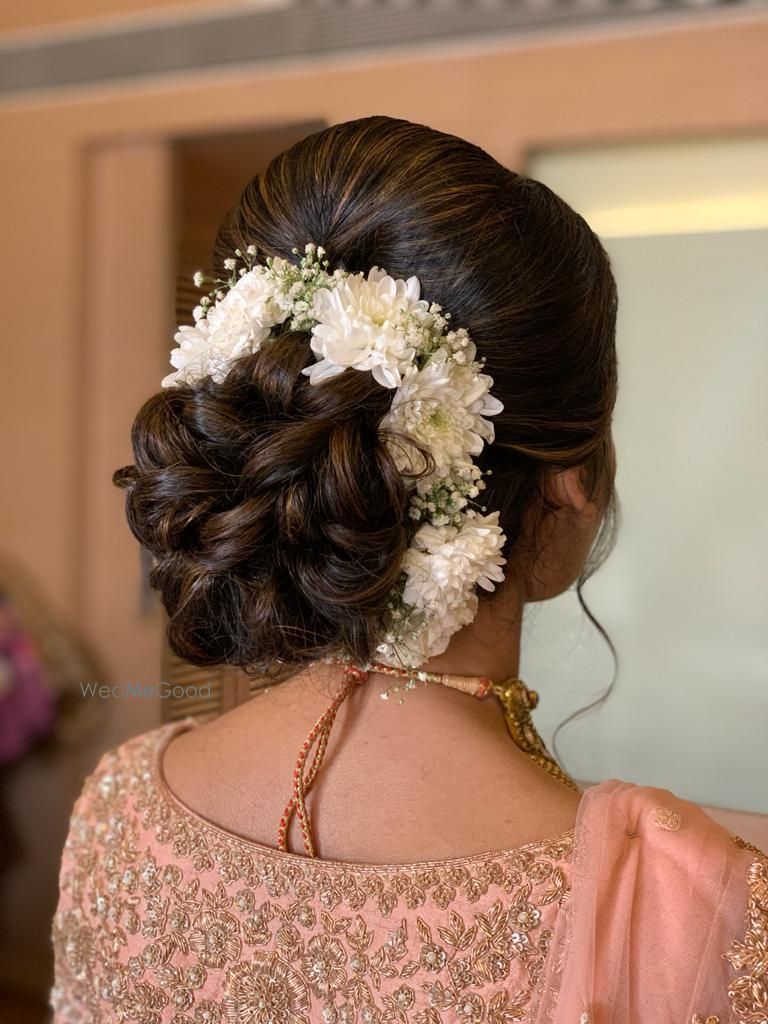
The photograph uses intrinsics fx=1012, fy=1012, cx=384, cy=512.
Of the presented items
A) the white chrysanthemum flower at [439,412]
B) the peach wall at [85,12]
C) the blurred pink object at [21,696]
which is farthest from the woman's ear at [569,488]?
the blurred pink object at [21,696]

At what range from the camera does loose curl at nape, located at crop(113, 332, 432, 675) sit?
29.7 inches

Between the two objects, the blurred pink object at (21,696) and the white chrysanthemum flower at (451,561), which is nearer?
the white chrysanthemum flower at (451,561)

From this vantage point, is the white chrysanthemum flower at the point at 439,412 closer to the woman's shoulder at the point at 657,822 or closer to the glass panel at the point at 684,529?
the woman's shoulder at the point at 657,822

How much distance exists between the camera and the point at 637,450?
4.51 feet

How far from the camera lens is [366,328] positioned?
0.76m

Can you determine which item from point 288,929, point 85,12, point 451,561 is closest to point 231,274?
point 451,561

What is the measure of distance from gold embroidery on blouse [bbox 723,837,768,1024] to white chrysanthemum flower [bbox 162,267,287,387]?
21.9 inches

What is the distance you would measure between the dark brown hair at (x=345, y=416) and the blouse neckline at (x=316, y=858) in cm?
13

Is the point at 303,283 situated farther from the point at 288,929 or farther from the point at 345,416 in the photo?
the point at 288,929

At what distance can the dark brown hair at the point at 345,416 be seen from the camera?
763 millimetres

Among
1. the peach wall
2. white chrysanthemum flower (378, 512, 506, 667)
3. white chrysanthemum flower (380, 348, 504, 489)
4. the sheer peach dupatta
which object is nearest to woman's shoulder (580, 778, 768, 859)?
the sheer peach dupatta

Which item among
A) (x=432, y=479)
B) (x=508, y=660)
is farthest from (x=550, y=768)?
(x=432, y=479)

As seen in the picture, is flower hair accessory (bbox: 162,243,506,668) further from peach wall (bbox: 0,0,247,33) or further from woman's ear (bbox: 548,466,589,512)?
peach wall (bbox: 0,0,247,33)

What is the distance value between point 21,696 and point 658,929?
1.93 metres
